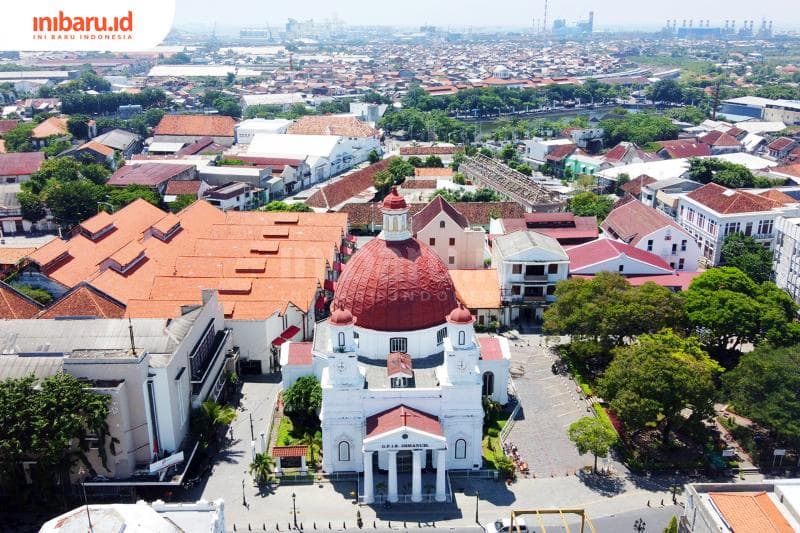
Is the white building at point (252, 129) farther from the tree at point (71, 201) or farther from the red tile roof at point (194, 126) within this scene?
the tree at point (71, 201)

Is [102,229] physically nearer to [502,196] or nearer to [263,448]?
[263,448]

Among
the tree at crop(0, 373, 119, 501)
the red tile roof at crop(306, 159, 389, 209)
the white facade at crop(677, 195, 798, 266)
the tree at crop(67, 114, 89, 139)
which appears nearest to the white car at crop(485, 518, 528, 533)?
the tree at crop(0, 373, 119, 501)

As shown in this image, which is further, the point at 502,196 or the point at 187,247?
the point at 502,196

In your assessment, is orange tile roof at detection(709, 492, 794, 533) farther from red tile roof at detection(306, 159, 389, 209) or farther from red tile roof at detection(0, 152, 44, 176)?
red tile roof at detection(0, 152, 44, 176)

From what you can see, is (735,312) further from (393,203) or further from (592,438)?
(393,203)

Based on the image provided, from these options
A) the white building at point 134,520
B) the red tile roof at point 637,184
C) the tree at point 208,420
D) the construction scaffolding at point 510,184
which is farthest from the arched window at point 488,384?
the red tile roof at point 637,184

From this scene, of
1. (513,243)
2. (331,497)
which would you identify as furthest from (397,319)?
(513,243)
